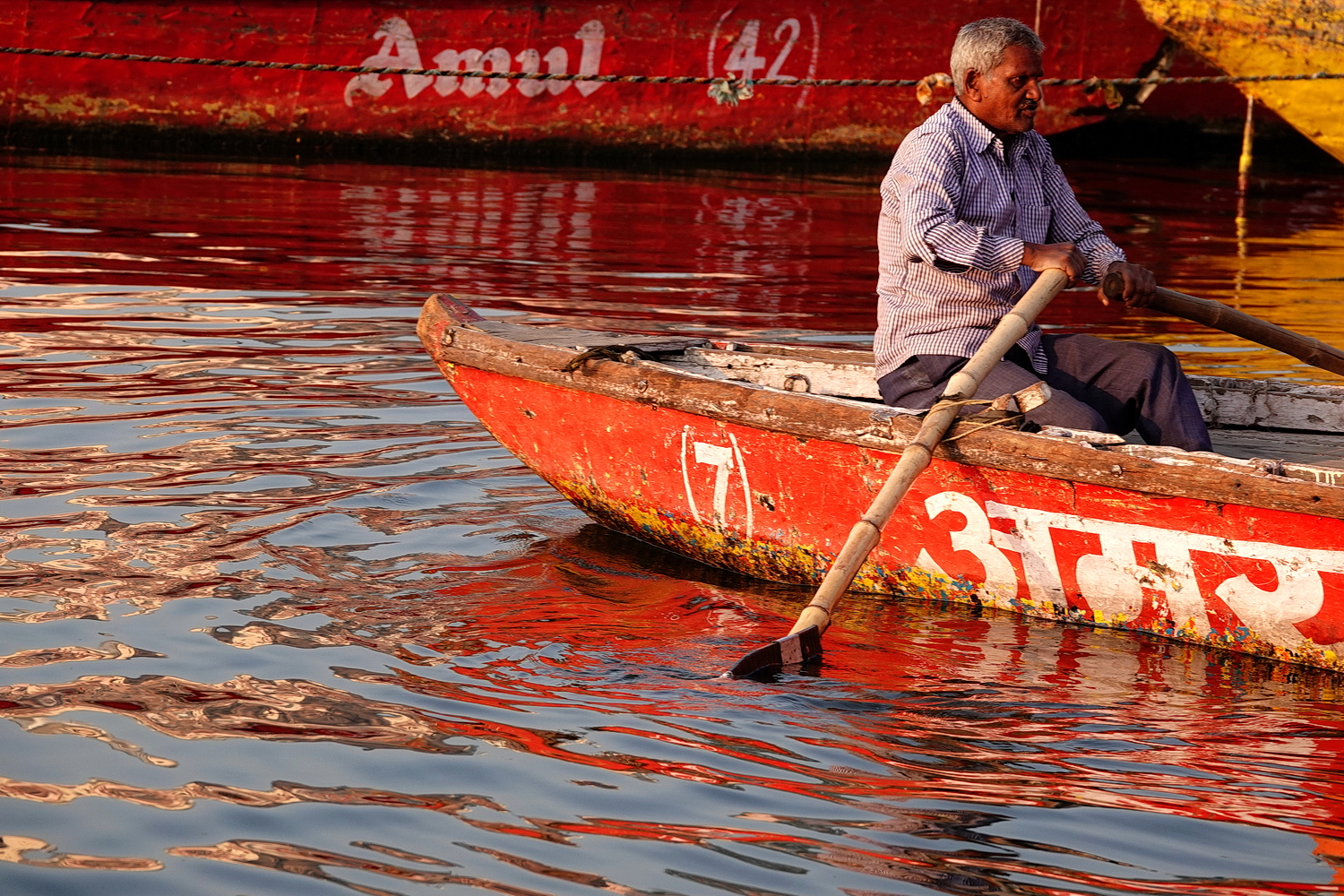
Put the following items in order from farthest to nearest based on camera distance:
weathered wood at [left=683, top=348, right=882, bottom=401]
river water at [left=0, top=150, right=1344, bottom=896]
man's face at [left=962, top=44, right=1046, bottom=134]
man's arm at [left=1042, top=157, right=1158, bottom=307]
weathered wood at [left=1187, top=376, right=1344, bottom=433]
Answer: weathered wood at [left=683, top=348, right=882, bottom=401], weathered wood at [left=1187, top=376, right=1344, bottom=433], man's arm at [left=1042, top=157, right=1158, bottom=307], man's face at [left=962, top=44, right=1046, bottom=134], river water at [left=0, top=150, right=1344, bottom=896]

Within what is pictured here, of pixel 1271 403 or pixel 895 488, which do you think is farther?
pixel 1271 403

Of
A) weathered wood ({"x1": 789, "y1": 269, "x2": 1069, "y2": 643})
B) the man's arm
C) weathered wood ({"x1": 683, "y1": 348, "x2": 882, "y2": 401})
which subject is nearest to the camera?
weathered wood ({"x1": 789, "y1": 269, "x2": 1069, "y2": 643})

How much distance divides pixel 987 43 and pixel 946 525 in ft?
4.13

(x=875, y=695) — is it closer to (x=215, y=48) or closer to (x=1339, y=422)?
(x=1339, y=422)

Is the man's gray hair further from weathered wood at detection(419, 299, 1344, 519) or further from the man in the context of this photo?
weathered wood at detection(419, 299, 1344, 519)

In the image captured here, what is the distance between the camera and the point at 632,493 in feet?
15.8

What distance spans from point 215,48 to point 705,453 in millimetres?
10124

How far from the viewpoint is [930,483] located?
416 centimetres

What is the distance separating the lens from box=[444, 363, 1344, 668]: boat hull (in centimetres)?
374

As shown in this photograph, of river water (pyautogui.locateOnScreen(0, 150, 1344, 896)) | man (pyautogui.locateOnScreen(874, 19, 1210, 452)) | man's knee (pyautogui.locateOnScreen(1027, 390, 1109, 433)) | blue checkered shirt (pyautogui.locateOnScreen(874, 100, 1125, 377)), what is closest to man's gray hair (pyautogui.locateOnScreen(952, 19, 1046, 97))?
man (pyautogui.locateOnScreen(874, 19, 1210, 452))

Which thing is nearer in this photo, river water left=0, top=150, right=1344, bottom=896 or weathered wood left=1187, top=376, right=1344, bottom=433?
river water left=0, top=150, right=1344, bottom=896

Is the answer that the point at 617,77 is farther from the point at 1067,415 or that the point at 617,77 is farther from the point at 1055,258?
the point at 1067,415

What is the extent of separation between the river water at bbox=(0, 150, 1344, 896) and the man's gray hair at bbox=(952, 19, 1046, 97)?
4.69 ft

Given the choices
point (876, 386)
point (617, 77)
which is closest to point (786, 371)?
point (876, 386)
